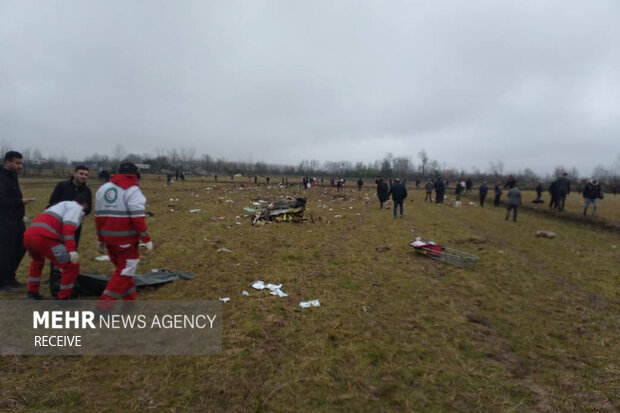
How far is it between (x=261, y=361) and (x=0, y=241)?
4883 millimetres

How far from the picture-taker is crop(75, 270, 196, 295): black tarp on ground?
14.6ft

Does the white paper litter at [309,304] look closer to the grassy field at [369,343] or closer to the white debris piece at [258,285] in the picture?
the grassy field at [369,343]

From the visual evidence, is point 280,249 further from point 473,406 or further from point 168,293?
point 473,406

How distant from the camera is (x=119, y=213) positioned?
145 inches

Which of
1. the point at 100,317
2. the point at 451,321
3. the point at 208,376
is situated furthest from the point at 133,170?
the point at 451,321

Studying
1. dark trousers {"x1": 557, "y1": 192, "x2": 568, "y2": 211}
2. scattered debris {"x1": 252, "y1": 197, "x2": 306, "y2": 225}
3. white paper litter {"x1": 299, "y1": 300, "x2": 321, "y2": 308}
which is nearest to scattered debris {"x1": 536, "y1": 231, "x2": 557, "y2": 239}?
dark trousers {"x1": 557, "y1": 192, "x2": 568, "y2": 211}

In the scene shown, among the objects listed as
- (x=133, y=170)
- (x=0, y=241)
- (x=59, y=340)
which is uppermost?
(x=133, y=170)

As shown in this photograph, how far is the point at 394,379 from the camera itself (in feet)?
9.79

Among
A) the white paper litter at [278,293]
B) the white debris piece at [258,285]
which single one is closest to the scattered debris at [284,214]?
the white debris piece at [258,285]

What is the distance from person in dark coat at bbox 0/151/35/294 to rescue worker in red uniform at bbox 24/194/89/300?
1150 millimetres

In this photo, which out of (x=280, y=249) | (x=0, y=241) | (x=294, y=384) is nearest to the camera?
(x=294, y=384)

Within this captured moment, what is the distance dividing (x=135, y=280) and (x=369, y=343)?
406cm

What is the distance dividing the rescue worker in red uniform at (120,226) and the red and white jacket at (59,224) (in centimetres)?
41

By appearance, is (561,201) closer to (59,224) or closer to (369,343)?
(369,343)
